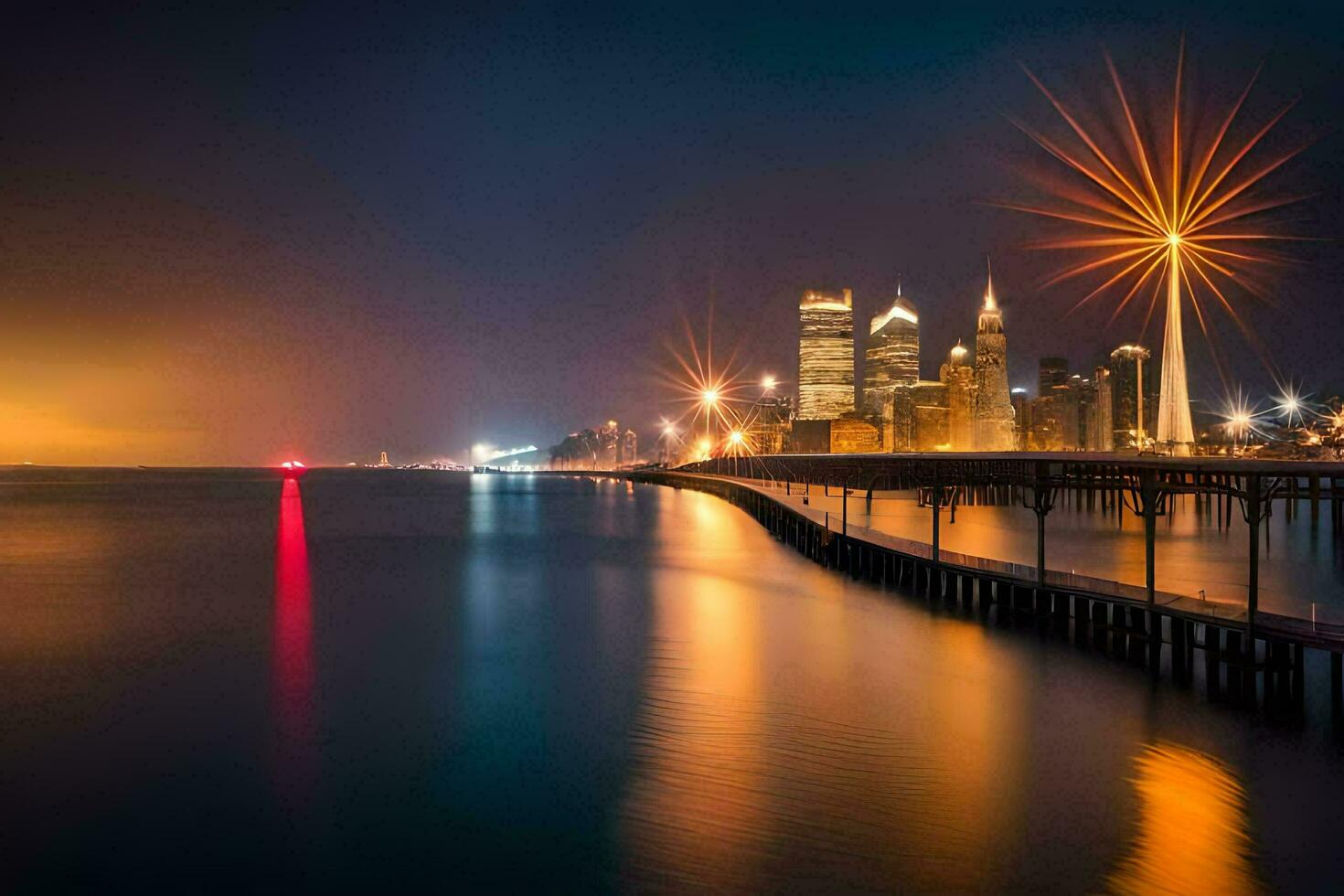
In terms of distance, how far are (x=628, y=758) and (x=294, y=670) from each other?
40.9 ft

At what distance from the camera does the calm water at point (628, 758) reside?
13930 mm

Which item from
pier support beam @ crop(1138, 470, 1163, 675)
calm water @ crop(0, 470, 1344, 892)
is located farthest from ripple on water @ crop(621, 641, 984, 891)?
pier support beam @ crop(1138, 470, 1163, 675)

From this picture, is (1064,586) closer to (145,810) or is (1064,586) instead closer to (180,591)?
(145,810)

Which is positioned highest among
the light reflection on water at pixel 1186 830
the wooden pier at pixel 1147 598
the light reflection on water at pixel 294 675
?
the wooden pier at pixel 1147 598

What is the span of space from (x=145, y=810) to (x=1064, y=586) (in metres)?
21.8

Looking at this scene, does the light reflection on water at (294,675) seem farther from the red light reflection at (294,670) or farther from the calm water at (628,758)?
the calm water at (628,758)

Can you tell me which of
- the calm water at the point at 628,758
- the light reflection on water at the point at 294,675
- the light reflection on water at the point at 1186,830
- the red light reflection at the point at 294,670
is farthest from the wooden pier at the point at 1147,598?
the red light reflection at the point at 294,670

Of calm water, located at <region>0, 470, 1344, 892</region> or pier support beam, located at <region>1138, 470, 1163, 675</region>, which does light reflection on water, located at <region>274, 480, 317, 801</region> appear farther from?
pier support beam, located at <region>1138, 470, 1163, 675</region>

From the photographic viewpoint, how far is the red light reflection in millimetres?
18859

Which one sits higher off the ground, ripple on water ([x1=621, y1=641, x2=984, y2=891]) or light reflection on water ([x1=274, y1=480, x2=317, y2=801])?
ripple on water ([x1=621, y1=641, x2=984, y2=891])

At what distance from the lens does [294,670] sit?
89.1 feet

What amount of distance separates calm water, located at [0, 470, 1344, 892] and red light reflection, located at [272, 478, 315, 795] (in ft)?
0.41

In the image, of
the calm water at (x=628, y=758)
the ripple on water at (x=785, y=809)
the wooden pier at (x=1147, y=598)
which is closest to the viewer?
the ripple on water at (x=785, y=809)

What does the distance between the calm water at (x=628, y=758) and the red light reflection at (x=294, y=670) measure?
0.13 meters
